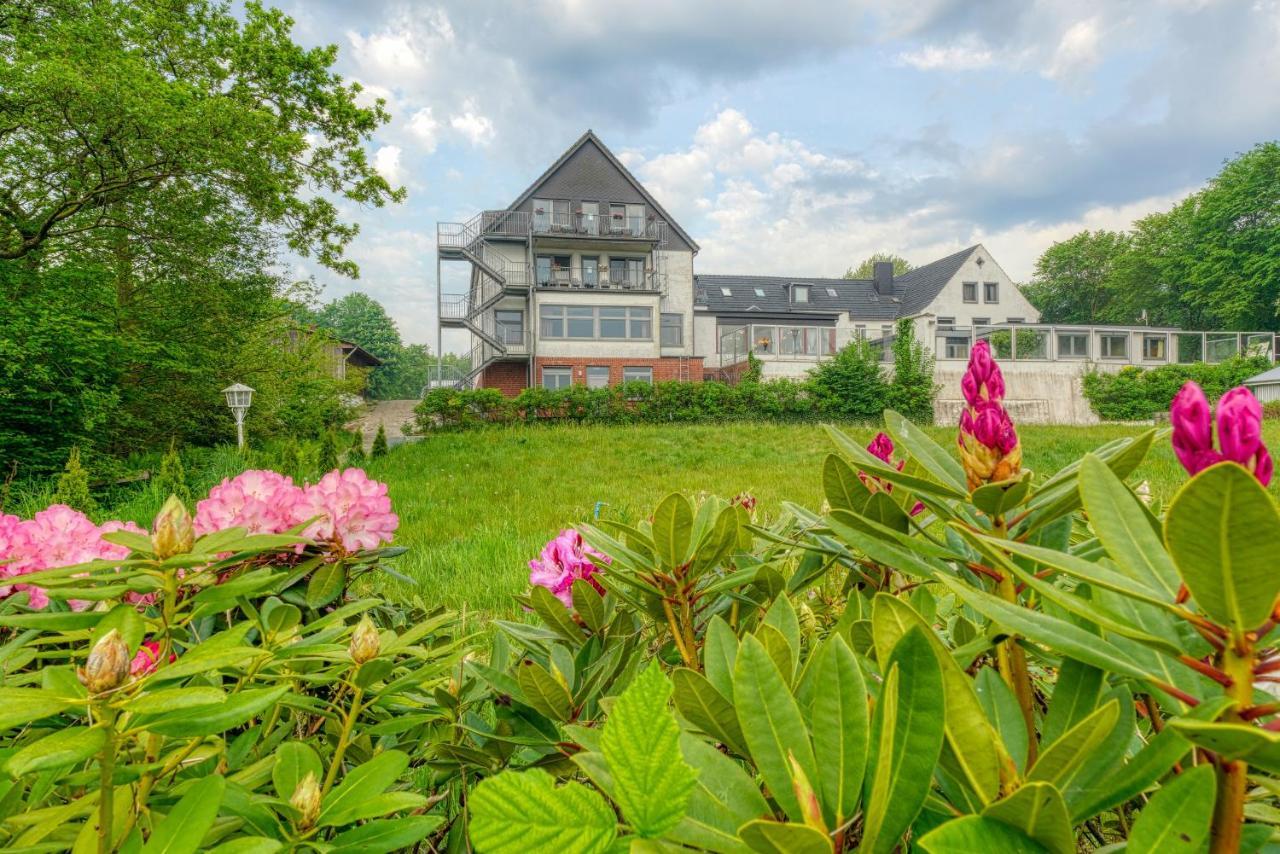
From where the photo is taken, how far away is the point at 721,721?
0.38 m

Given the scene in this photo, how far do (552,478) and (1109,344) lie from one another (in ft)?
72.4

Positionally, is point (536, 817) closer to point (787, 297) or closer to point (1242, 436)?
point (1242, 436)

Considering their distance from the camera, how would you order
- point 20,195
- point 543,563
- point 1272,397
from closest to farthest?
1. point 543,563
2. point 20,195
3. point 1272,397

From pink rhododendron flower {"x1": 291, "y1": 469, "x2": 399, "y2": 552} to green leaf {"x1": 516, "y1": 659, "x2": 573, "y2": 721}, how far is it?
40 centimetres

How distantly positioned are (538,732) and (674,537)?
24cm

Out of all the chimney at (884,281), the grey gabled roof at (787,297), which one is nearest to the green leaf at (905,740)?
the grey gabled roof at (787,297)

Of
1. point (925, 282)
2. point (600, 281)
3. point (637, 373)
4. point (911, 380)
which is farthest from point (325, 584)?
point (925, 282)

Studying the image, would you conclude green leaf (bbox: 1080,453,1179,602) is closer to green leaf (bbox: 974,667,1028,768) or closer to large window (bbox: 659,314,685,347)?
green leaf (bbox: 974,667,1028,768)

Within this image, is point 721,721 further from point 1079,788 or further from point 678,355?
point 678,355

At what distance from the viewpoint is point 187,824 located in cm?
34

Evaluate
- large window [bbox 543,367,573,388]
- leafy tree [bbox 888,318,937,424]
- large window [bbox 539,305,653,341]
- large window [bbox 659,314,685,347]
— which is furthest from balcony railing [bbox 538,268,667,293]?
leafy tree [bbox 888,318,937,424]

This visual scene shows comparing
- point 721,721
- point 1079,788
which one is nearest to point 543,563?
point 721,721

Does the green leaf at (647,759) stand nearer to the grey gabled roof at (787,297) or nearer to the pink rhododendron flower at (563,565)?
the pink rhododendron flower at (563,565)

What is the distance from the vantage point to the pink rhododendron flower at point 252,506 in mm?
834
